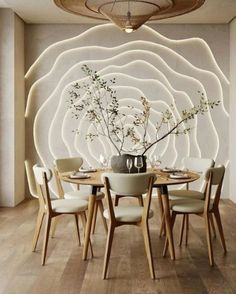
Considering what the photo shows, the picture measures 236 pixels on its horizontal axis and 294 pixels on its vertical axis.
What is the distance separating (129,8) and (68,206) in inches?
70.5

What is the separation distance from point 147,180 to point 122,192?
209mm

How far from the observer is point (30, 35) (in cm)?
666

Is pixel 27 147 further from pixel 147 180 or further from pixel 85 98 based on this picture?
pixel 147 180

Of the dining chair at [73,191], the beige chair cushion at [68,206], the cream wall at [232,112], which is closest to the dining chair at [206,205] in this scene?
the beige chair cushion at [68,206]

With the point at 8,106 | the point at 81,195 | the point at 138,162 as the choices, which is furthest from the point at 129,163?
the point at 8,106

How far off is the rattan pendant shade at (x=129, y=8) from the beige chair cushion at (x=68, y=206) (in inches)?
64.5

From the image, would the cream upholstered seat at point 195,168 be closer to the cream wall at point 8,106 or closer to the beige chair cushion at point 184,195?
the beige chair cushion at point 184,195

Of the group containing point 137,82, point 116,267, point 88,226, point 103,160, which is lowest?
point 116,267

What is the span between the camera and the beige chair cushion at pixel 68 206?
3.77 meters

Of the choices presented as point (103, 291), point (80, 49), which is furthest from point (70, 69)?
point (103, 291)

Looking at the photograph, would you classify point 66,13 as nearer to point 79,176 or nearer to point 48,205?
point 79,176

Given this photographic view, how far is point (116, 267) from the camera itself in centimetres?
354

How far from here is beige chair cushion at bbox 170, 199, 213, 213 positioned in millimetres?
3768

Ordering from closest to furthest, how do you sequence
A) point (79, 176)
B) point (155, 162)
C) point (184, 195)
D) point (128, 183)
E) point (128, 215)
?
point (128, 183)
point (128, 215)
point (79, 176)
point (184, 195)
point (155, 162)
